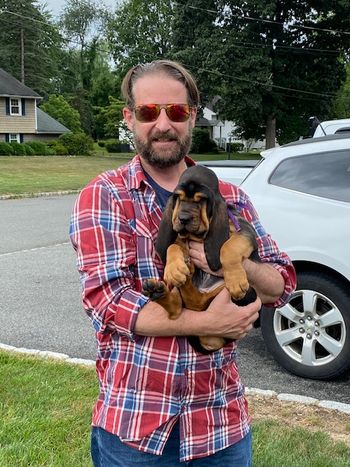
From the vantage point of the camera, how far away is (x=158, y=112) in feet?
6.59

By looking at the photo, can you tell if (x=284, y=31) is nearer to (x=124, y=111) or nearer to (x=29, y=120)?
(x=29, y=120)

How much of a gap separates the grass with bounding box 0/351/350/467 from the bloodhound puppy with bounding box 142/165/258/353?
184cm

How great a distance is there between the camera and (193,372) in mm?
1931

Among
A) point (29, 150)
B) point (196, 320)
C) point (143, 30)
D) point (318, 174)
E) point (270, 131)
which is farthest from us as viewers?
point (143, 30)

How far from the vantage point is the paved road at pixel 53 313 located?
4.75m

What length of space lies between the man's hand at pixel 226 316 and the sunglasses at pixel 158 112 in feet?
2.00

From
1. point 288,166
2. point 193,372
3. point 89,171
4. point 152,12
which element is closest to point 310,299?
point 288,166

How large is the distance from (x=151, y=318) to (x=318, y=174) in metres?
3.53

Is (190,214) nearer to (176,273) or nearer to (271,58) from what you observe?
(176,273)

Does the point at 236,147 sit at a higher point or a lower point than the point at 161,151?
lower

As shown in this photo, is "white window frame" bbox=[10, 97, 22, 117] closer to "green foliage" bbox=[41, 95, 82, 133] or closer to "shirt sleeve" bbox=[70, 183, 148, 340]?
"green foliage" bbox=[41, 95, 82, 133]

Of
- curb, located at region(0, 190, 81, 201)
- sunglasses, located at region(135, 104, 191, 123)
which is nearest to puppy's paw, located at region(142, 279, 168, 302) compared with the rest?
sunglasses, located at region(135, 104, 191, 123)

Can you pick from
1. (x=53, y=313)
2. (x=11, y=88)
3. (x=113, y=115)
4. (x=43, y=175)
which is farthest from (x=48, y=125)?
(x=53, y=313)

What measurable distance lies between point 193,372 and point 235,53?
3775cm
